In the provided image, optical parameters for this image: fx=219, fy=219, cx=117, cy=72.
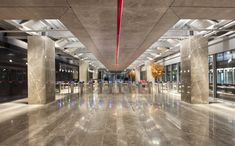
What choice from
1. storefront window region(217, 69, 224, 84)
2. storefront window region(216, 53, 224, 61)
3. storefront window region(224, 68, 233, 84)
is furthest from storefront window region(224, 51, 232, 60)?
storefront window region(217, 69, 224, 84)

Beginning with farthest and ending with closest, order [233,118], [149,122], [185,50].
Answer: [185,50], [233,118], [149,122]

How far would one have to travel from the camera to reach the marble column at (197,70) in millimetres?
10734

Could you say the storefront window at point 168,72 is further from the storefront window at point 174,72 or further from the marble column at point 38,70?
the marble column at point 38,70

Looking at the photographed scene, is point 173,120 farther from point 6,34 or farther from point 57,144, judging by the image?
point 6,34

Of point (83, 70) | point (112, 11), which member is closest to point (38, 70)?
point (112, 11)

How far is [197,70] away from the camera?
10.8 m

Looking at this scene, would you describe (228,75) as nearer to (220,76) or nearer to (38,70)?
(220,76)

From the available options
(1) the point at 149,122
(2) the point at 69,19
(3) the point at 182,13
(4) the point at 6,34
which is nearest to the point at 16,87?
(4) the point at 6,34

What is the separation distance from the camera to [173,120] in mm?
6582

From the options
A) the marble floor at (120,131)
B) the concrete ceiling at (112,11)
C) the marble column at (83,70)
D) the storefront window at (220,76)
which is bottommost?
the marble floor at (120,131)

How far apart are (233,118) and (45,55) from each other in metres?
Answer: 8.93

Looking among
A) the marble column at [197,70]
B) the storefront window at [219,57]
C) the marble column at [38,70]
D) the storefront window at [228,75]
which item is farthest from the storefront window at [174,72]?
the marble column at [38,70]

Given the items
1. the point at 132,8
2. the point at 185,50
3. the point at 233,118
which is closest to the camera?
the point at 132,8

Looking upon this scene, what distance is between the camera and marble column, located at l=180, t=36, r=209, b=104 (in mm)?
10734
